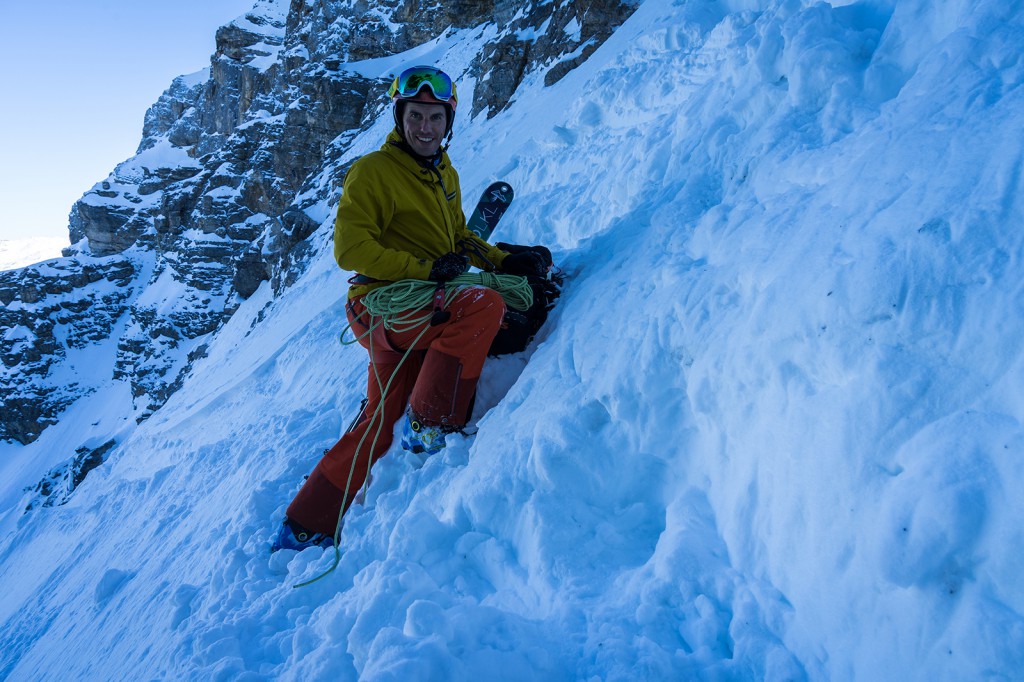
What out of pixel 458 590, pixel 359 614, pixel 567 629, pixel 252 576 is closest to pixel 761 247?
pixel 567 629

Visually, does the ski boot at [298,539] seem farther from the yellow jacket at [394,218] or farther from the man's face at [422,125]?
the man's face at [422,125]

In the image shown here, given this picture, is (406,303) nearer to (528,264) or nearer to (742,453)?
(528,264)

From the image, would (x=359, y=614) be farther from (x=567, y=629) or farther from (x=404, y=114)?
(x=404, y=114)

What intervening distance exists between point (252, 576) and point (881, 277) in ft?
9.66

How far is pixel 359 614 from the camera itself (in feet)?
5.99

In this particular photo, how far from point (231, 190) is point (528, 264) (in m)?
48.0

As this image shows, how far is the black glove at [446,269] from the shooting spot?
290 centimetres

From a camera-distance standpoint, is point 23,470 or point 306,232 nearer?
point 306,232

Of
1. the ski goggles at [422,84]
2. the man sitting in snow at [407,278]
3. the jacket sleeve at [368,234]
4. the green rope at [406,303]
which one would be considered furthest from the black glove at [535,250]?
the ski goggles at [422,84]

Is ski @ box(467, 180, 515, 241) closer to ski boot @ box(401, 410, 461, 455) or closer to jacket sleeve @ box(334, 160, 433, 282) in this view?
jacket sleeve @ box(334, 160, 433, 282)

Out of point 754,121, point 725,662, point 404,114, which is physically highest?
point 404,114

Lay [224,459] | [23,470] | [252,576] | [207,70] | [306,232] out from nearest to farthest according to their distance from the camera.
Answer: [252,576] < [224,459] < [306,232] < [23,470] < [207,70]

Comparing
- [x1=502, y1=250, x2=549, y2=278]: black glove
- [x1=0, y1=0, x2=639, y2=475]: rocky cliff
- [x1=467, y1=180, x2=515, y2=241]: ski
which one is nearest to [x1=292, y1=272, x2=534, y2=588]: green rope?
[x1=502, y1=250, x2=549, y2=278]: black glove

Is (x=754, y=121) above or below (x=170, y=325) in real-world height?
below
